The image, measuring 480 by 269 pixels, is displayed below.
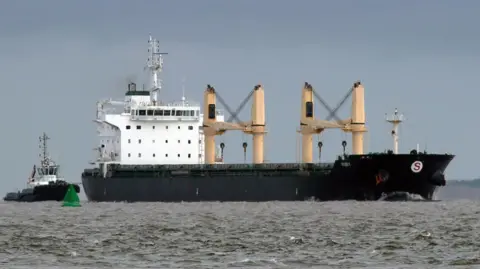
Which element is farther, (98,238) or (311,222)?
(311,222)

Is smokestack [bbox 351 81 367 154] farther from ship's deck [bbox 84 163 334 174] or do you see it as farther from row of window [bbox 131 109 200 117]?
row of window [bbox 131 109 200 117]

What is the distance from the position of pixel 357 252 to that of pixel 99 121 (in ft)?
196

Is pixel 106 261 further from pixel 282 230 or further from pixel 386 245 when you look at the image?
pixel 282 230

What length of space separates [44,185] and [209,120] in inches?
693

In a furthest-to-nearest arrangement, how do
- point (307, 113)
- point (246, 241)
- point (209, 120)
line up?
point (209, 120)
point (307, 113)
point (246, 241)

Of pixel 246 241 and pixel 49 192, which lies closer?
pixel 246 241

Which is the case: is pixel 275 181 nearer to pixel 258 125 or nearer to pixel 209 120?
pixel 258 125

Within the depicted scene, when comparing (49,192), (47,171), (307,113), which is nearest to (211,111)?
(307,113)

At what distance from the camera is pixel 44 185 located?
329 ft

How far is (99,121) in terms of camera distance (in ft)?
306

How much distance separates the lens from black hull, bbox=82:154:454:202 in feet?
244

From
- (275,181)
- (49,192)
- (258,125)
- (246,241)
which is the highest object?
(258,125)

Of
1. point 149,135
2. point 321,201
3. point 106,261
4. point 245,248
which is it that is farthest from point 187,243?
point 149,135

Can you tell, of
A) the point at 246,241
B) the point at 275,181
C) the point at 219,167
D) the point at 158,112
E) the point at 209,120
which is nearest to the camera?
the point at 246,241
